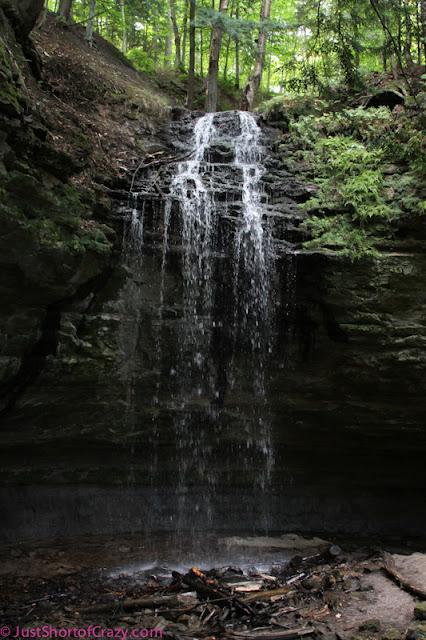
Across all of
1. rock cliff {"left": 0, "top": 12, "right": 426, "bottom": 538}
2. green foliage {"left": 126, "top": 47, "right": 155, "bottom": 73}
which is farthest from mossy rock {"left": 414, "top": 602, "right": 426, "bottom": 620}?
A: green foliage {"left": 126, "top": 47, "right": 155, "bottom": 73}

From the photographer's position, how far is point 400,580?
4.87 meters

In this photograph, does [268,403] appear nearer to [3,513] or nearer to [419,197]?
[419,197]

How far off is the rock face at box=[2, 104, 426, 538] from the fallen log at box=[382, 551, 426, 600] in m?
2.13

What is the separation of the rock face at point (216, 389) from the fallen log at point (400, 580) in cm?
213

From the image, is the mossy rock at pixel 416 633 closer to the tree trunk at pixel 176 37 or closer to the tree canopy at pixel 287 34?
the tree canopy at pixel 287 34

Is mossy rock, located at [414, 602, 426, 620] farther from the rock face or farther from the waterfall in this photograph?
the waterfall

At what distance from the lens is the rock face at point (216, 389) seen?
6.53 metres

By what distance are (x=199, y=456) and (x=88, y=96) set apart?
8.01 metres

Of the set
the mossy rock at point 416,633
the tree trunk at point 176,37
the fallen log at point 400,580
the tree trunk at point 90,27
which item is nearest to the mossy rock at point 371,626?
the mossy rock at point 416,633

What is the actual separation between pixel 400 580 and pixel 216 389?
368 centimetres

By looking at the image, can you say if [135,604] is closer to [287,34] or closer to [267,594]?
[267,594]

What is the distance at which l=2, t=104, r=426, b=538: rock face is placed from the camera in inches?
257

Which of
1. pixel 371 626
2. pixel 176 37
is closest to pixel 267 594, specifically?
pixel 371 626

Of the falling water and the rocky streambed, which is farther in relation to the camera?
the falling water
